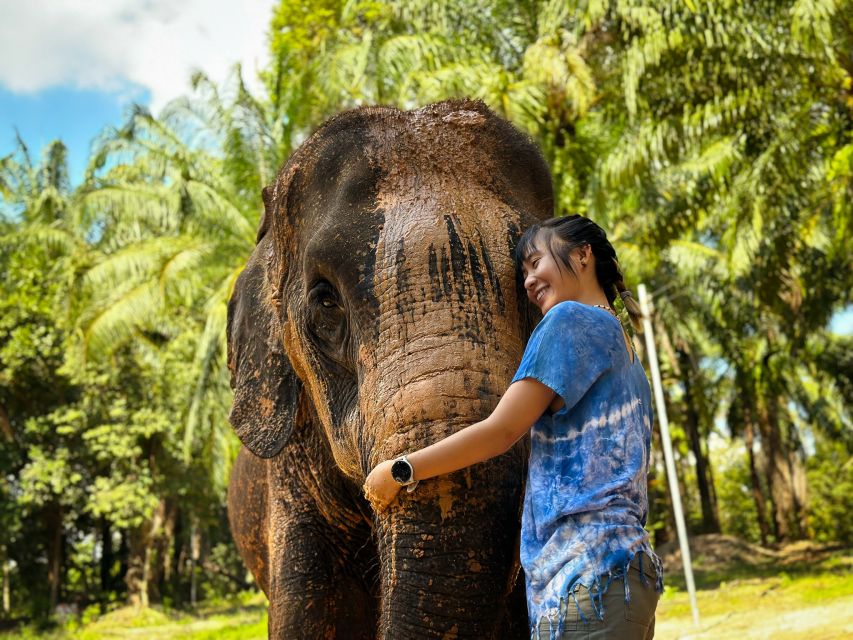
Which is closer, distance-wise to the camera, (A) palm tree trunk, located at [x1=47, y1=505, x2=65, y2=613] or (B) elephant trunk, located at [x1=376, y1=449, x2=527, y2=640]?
(B) elephant trunk, located at [x1=376, y1=449, x2=527, y2=640]

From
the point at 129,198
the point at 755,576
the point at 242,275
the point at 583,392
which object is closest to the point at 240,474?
the point at 242,275

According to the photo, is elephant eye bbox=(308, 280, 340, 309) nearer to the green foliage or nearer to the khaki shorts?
the khaki shorts

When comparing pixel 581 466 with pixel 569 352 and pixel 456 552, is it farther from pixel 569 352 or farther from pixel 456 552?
pixel 456 552

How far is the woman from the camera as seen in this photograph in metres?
2.09

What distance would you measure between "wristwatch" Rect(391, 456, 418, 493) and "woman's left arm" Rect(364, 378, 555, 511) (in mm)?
15

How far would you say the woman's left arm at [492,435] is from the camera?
220cm

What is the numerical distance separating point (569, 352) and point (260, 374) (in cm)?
191

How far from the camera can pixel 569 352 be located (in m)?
2.21

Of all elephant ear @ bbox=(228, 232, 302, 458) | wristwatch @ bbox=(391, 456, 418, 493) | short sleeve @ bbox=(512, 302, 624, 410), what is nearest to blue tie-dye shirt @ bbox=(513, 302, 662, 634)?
short sleeve @ bbox=(512, 302, 624, 410)

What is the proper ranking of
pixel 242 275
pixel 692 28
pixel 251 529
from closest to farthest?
pixel 242 275, pixel 251 529, pixel 692 28

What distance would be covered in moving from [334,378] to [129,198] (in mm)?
17377

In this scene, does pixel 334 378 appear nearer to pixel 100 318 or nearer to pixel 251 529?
pixel 251 529

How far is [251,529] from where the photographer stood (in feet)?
15.9

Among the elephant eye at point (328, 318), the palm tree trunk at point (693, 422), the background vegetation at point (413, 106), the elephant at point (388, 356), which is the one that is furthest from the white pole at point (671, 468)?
the palm tree trunk at point (693, 422)
